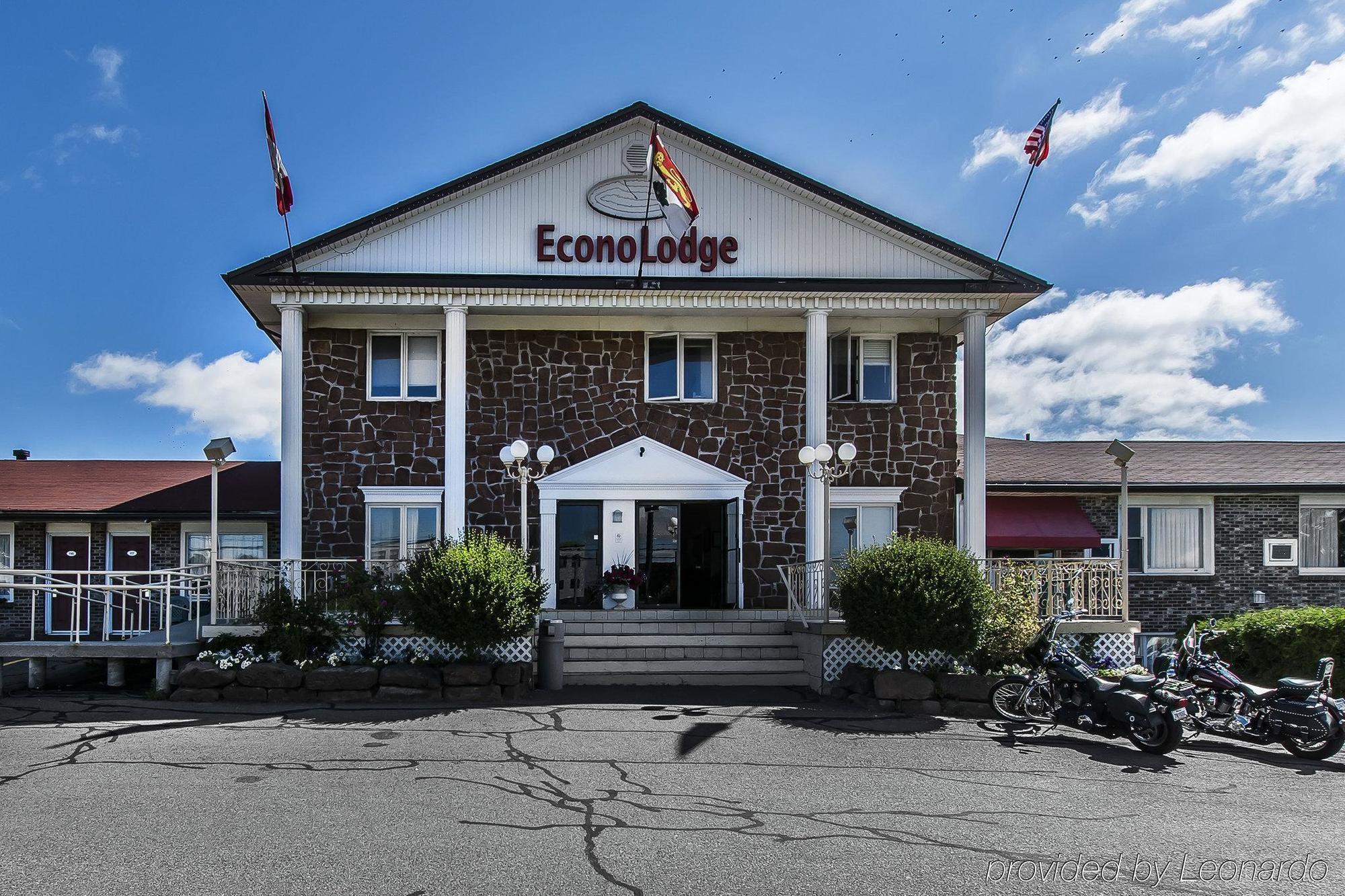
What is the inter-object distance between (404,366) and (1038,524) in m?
12.5

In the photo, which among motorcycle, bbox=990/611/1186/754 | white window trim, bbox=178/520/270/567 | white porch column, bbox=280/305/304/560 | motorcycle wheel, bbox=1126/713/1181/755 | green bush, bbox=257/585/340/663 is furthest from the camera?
white window trim, bbox=178/520/270/567

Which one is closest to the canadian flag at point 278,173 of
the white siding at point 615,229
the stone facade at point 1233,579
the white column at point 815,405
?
the white siding at point 615,229

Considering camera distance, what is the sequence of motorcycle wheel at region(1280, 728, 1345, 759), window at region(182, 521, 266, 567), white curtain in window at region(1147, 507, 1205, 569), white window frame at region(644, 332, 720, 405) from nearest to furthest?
motorcycle wheel at region(1280, 728, 1345, 759), white window frame at region(644, 332, 720, 405), white curtain in window at region(1147, 507, 1205, 569), window at region(182, 521, 266, 567)

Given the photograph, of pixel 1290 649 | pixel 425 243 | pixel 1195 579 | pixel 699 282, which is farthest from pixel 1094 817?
pixel 1195 579

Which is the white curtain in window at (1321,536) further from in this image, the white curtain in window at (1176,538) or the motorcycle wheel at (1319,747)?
the motorcycle wheel at (1319,747)

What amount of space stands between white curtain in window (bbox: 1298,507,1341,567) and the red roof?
68.0ft

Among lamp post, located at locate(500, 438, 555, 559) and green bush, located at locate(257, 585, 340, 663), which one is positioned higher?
lamp post, located at locate(500, 438, 555, 559)

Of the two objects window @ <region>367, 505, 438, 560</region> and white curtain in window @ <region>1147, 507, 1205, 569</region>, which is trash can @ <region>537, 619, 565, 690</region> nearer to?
window @ <region>367, 505, 438, 560</region>

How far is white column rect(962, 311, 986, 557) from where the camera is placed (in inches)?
700

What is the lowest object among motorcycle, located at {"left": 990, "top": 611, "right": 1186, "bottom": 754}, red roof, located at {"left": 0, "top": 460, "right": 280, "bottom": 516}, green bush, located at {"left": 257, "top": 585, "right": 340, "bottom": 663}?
motorcycle, located at {"left": 990, "top": 611, "right": 1186, "bottom": 754}

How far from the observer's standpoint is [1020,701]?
39.9 ft

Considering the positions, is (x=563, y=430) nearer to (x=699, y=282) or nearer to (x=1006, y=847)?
(x=699, y=282)

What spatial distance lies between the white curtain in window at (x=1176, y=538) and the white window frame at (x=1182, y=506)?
6 cm

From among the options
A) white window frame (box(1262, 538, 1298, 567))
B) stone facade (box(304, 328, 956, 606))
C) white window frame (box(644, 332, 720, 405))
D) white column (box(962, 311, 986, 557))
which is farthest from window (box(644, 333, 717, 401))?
white window frame (box(1262, 538, 1298, 567))
